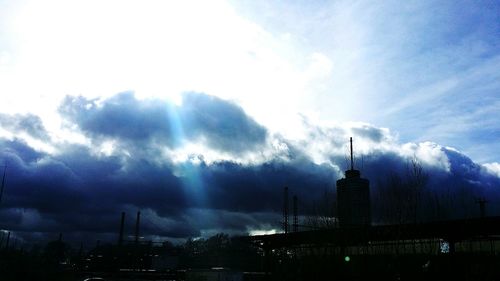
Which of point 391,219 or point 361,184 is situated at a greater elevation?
point 361,184

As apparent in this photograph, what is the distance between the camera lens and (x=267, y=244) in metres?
34.3

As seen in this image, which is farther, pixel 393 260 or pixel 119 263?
pixel 119 263

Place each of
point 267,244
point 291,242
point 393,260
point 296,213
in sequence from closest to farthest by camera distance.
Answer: point 393,260 < point 291,242 < point 267,244 < point 296,213

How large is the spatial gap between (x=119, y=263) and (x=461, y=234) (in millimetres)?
69880

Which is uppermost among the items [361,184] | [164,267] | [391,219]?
[361,184]

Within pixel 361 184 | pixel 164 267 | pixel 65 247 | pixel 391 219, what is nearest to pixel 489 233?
pixel 391 219

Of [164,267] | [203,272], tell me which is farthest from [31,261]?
[164,267]

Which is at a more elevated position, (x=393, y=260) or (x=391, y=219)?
(x=391, y=219)

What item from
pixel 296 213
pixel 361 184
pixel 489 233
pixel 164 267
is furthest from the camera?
pixel 164 267

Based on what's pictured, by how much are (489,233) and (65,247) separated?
99124 mm

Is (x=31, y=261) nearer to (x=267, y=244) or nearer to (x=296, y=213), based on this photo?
(x=267, y=244)

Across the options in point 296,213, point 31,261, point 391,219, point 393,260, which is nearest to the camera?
point 393,260

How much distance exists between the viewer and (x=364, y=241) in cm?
2659

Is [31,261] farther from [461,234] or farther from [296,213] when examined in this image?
[461,234]
